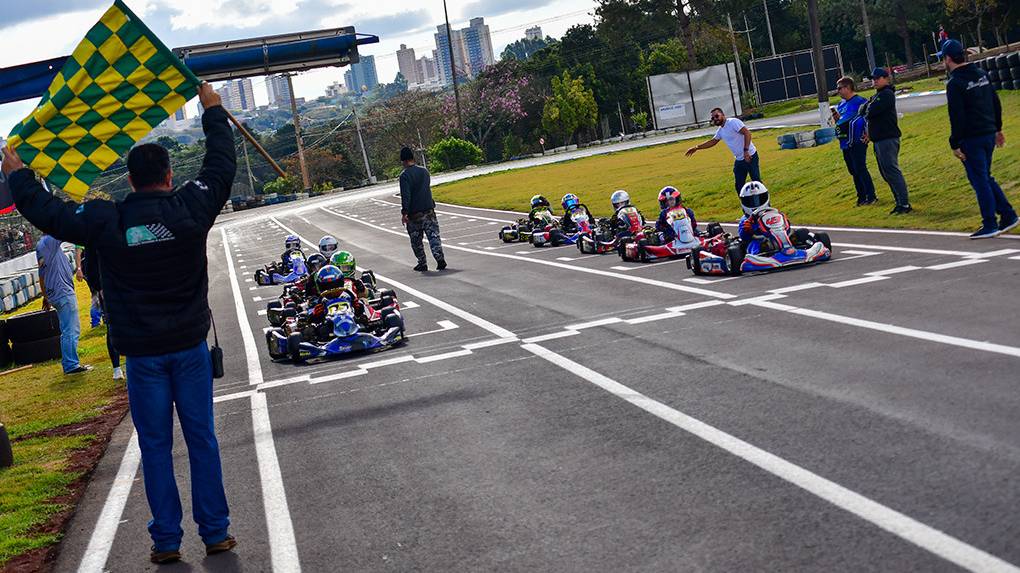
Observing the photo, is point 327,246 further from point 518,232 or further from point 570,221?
point 518,232

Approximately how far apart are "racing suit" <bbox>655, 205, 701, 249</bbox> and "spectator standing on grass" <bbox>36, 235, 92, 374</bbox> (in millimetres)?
8087

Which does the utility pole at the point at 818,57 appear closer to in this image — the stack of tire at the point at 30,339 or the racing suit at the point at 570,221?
the racing suit at the point at 570,221

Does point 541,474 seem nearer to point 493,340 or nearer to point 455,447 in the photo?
point 455,447

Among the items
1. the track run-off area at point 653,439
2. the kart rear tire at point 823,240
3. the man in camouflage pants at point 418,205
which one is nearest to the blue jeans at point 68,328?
the track run-off area at point 653,439

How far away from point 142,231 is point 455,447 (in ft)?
8.16

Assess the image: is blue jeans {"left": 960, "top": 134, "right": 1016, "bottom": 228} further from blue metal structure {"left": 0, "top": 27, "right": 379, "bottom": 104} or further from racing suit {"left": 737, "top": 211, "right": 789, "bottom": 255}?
blue metal structure {"left": 0, "top": 27, "right": 379, "bottom": 104}

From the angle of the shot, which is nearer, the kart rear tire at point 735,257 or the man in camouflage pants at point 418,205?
the kart rear tire at point 735,257

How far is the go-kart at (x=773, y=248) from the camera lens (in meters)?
13.3

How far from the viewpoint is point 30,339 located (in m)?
16.3

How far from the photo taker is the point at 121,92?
7.77 m

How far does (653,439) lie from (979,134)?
25.8ft

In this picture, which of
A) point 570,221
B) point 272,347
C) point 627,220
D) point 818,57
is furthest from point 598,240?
point 818,57

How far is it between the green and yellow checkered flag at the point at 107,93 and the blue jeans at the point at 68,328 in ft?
23.4

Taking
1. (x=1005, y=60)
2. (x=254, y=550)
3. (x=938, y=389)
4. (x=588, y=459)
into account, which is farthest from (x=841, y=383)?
(x=1005, y=60)
